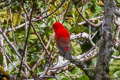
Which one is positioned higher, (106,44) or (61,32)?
(106,44)

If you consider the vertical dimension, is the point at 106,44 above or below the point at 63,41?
above

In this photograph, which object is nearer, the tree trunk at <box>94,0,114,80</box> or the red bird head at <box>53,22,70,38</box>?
the tree trunk at <box>94,0,114,80</box>

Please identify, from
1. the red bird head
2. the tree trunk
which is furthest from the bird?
the tree trunk

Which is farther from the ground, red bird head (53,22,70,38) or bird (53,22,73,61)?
red bird head (53,22,70,38)

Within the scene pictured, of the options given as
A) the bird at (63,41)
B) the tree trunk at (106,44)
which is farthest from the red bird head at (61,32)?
the tree trunk at (106,44)

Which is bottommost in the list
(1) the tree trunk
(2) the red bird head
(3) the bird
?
(3) the bird

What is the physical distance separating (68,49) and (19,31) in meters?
2.04

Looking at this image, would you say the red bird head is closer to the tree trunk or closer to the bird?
the bird

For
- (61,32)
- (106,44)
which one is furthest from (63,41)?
(106,44)

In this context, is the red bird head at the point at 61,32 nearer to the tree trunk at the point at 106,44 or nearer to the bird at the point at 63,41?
the bird at the point at 63,41

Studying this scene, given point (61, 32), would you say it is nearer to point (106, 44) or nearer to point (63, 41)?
point (63, 41)

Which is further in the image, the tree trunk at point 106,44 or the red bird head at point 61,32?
the red bird head at point 61,32

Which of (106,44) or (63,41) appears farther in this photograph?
(63,41)

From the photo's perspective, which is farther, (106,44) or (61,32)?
(61,32)
